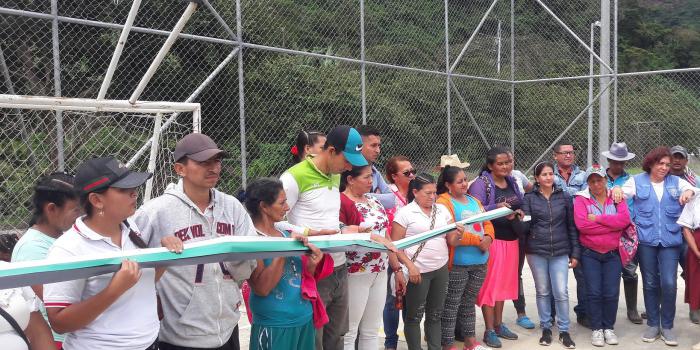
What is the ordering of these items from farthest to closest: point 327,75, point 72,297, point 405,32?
point 405,32 → point 327,75 → point 72,297

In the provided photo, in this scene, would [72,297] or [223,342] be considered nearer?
[72,297]

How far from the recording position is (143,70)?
7.47 meters

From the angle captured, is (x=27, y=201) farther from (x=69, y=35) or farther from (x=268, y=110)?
(x=268, y=110)

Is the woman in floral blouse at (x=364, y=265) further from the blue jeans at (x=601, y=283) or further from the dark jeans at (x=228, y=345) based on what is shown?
the blue jeans at (x=601, y=283)

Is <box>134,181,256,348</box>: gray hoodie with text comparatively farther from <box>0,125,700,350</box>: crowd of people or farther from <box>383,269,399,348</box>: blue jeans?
<box>383,269,399,348</box>: blue jeans

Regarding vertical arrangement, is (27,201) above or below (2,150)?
below

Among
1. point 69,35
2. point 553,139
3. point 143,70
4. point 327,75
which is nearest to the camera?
point 69,35

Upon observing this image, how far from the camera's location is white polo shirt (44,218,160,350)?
2.64 metres

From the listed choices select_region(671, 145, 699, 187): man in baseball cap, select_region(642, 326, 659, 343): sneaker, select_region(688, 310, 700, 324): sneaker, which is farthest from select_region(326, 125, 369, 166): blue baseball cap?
select_region(688, 310, 700, 324): sneaker

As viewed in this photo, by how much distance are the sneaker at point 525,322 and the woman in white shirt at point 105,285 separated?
475 centimetres

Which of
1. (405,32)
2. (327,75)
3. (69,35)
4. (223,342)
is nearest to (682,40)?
(405,32)

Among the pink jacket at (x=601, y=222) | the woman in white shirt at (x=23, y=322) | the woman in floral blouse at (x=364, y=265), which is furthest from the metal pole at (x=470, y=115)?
the woman in white shirt at (x=23, y=322)

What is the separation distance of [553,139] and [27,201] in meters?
9.38

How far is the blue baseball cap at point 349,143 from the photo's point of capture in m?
4.01
